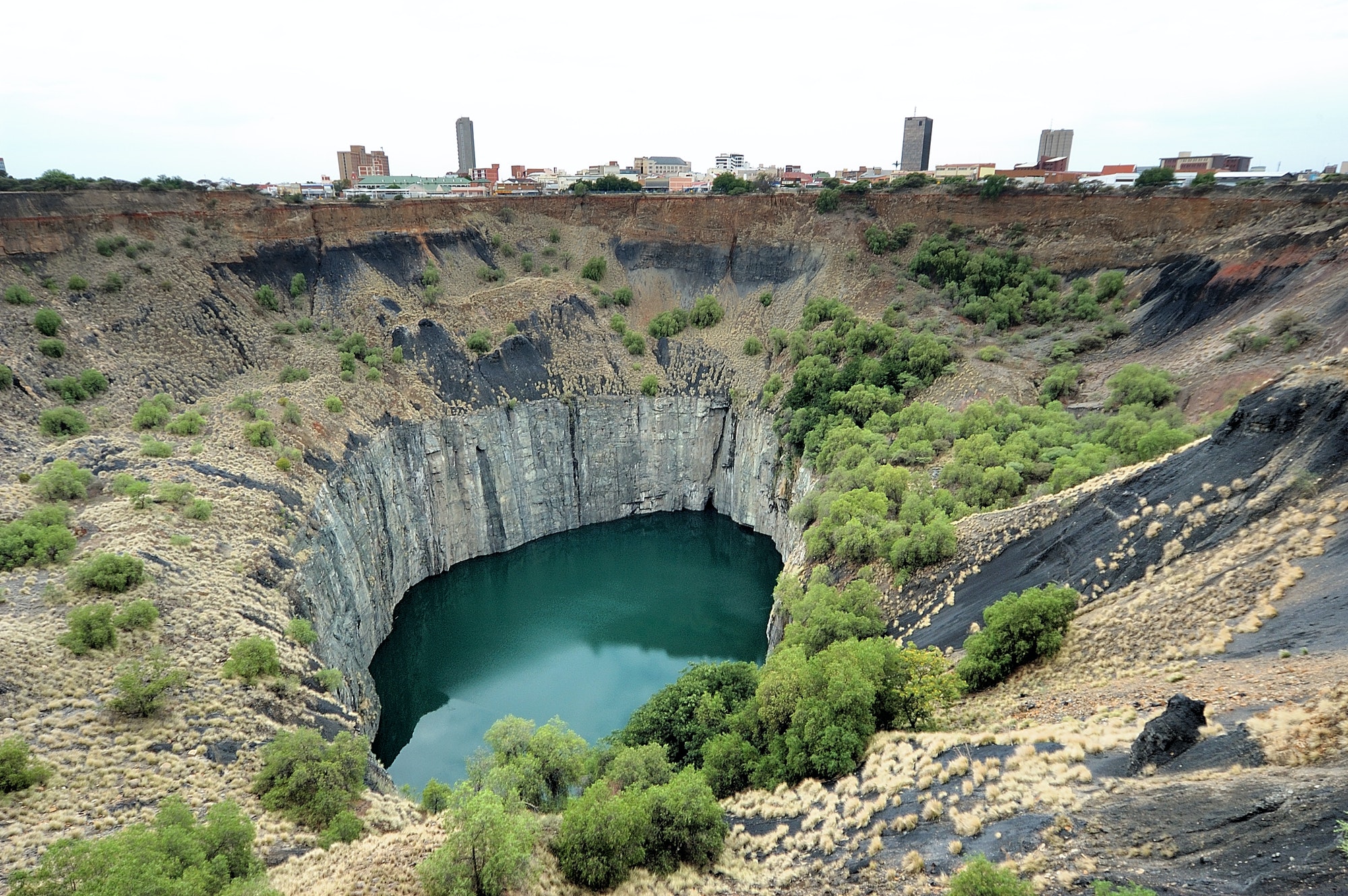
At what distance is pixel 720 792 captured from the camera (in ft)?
64.7

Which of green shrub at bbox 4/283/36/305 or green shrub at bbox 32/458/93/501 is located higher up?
green shrub at bbox 4/283/36/305

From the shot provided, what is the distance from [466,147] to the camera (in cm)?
9725

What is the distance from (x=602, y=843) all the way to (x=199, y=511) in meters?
19.4

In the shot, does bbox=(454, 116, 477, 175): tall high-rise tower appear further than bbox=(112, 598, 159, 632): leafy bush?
Yes

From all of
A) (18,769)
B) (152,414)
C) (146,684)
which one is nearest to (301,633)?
(146,684)

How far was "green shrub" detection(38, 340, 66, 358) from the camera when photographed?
108ft

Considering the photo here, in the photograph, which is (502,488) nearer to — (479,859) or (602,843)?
(602,843)

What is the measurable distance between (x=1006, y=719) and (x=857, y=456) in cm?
1920

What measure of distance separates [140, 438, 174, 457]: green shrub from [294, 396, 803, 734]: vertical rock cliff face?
6.00 meters

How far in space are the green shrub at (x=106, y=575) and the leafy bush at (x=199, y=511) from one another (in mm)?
4012

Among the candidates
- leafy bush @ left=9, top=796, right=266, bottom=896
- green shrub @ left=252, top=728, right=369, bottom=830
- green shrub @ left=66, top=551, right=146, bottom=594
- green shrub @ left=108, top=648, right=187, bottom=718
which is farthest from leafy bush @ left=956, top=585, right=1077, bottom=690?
green shrub @ left=66, top=551, right=146, bottom=594

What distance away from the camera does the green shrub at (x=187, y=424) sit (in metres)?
31.0

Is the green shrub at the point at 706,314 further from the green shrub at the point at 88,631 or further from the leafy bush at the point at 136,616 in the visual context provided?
the green shrub at the point at 88,631

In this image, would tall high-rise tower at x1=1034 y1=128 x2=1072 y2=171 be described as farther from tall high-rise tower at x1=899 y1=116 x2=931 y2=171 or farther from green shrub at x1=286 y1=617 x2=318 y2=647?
green shrub at x1=286 y1=617 x2=318 y2=647
